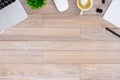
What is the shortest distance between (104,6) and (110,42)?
123 mm

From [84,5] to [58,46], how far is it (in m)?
0.16

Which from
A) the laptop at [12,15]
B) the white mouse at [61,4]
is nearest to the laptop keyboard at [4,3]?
the laptop at [12,15]

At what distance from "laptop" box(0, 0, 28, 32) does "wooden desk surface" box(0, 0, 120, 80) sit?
0.06 feet

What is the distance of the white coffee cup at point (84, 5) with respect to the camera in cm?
126

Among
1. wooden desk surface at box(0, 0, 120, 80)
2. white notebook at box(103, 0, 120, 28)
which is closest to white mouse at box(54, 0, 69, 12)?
wooden desk surface at box(0, 0, 120, 80)

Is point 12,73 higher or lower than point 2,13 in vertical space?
lower

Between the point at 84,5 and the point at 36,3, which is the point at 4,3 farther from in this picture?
the point at 84,5

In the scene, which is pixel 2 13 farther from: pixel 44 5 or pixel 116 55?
pixel 116 55

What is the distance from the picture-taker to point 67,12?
1271mm

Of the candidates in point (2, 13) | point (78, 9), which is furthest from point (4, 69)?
point (78, 9)

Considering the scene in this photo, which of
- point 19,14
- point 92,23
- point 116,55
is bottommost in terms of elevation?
point 116,55

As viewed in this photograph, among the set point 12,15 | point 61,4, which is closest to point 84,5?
point 61,4

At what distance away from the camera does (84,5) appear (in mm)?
1264

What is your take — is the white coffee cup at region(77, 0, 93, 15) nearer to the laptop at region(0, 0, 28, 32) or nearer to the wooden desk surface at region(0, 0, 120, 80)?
the wooden desk surface at region(0, 0, 120, 80)
